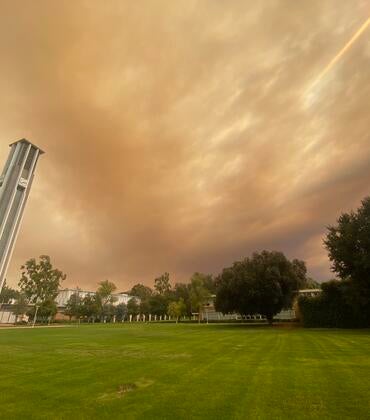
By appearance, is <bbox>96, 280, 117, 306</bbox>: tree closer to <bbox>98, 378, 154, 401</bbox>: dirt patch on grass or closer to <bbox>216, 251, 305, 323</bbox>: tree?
<bbox>216, 251, 305, 323</bbox>: tree

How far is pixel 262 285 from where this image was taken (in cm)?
4428

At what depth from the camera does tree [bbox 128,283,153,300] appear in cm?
13044

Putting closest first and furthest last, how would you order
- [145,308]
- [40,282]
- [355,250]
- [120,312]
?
[355,250] < [40,282] < [145,308] < [120,312]

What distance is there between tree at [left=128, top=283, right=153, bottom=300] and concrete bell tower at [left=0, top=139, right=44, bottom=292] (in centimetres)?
9248

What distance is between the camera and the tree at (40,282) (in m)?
→ 77.9

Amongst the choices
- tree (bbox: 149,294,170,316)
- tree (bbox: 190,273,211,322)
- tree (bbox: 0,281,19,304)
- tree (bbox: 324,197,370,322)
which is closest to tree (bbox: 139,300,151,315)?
tree (bbox: 149,294,170,316)

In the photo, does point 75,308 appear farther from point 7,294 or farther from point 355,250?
point 355,250

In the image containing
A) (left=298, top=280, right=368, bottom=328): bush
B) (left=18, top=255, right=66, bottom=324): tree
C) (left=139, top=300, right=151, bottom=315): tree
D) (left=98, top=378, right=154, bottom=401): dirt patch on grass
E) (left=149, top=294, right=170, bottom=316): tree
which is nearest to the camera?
(left=98, top=378, right=154, bottom=401): dirt patch on grass

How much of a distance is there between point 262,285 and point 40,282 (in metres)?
64.8

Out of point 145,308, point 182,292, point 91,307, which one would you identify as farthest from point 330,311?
point 145,308

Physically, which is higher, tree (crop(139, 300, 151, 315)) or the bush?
tree (crop(139, 300, 151, 315))

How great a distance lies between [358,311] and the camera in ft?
118

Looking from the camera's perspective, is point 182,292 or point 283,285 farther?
point 182,292

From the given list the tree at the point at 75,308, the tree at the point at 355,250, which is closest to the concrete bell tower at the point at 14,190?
the tree at the point at 355,250
